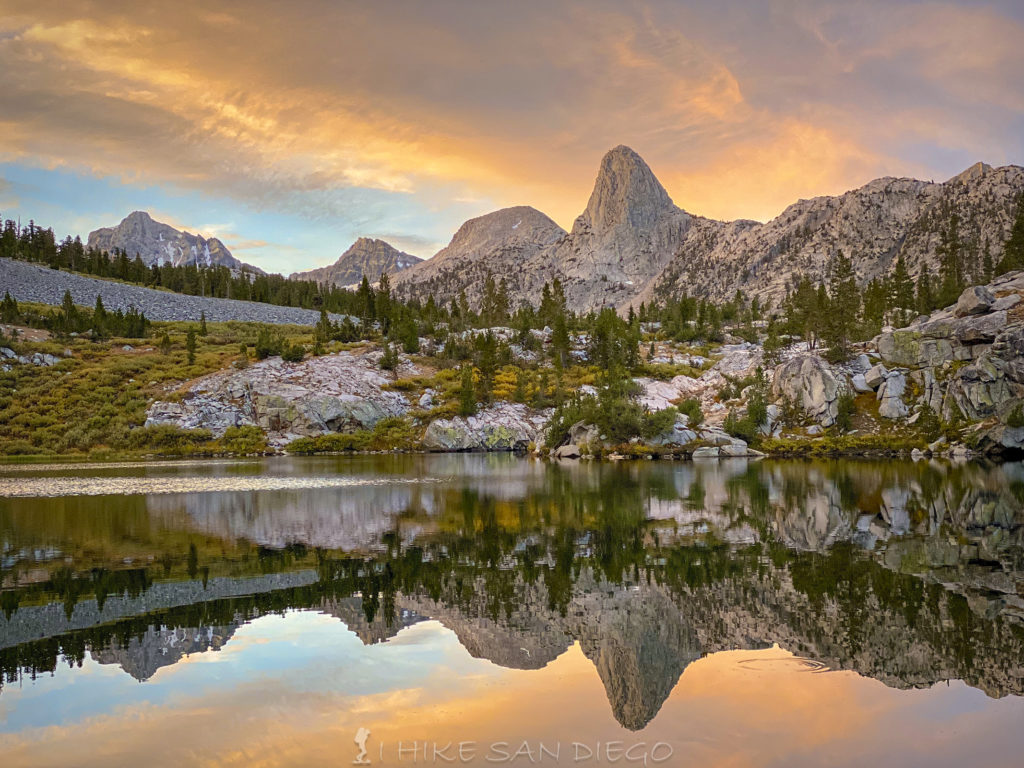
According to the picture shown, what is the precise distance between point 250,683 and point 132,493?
113 feet

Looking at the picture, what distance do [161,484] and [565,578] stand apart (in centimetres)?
3749

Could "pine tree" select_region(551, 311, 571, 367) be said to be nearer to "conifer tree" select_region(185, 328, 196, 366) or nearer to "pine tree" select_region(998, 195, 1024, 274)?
"conifer tree" select_region(185, 328, 196, 366)

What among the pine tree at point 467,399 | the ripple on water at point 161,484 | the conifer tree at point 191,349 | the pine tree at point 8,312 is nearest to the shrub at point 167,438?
the conifer tree at point 191,349

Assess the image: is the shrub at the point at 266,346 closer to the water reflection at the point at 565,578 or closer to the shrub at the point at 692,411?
the shrub at the point at 692,411

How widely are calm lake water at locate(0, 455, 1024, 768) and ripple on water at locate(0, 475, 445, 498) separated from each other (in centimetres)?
1248

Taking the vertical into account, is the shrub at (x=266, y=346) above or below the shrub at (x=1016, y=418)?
above

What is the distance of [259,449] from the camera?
297ft

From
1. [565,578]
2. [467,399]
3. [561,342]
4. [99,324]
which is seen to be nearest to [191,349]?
[99,324]

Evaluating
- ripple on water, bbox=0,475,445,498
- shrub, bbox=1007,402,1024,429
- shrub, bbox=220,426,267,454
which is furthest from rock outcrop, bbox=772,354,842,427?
shrub, bbox=220,426,267,454

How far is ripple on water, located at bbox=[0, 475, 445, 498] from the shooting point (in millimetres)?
41250

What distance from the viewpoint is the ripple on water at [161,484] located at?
135 ft

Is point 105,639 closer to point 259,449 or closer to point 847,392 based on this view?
point 259,449

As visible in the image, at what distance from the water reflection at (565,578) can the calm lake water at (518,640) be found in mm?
96

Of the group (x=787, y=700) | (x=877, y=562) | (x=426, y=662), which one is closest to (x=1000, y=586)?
(x=877, y=562)
